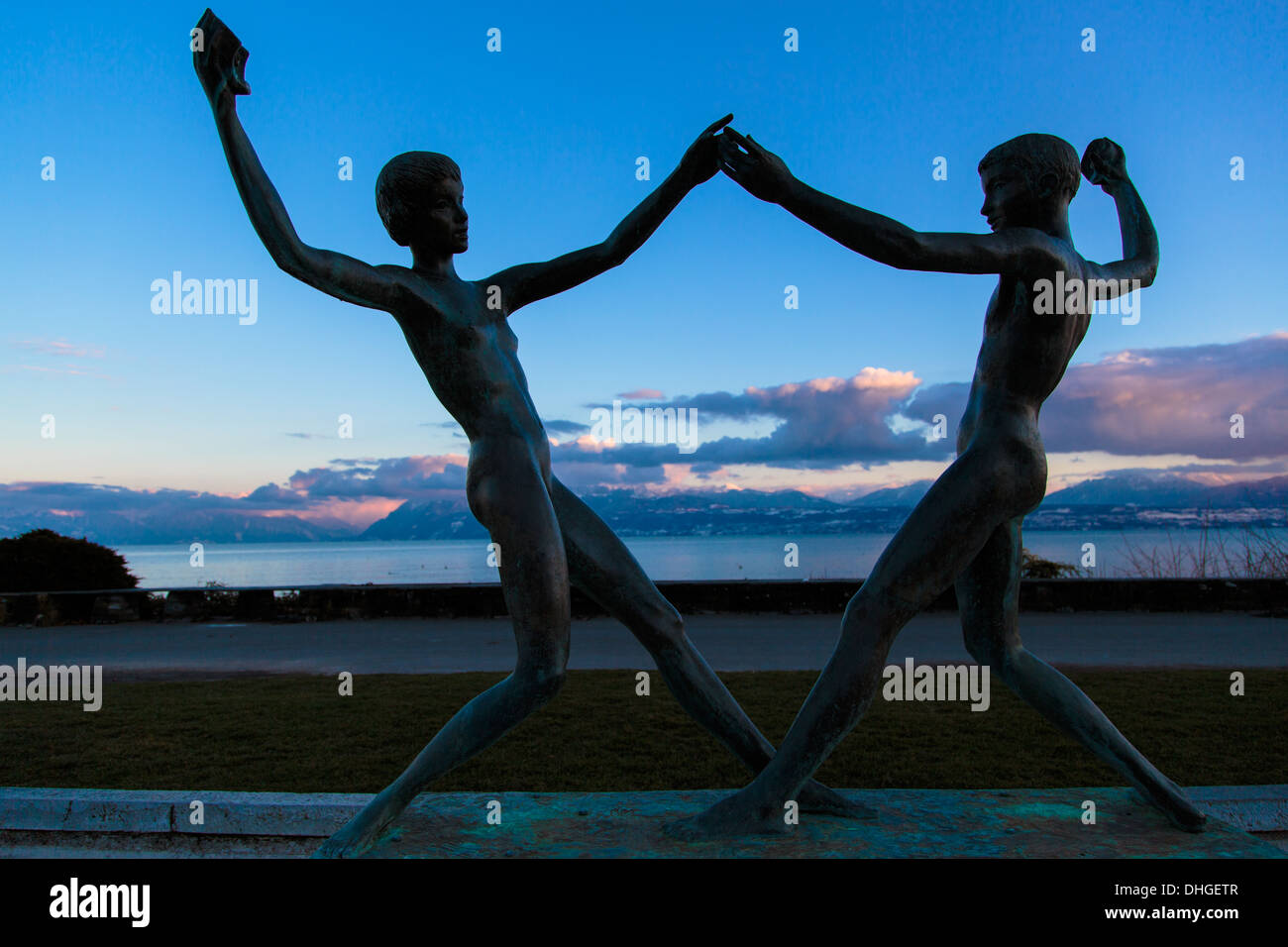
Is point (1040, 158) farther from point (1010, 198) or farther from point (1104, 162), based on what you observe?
point (1104, 162)

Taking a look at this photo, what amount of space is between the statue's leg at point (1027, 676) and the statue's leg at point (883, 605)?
0.25 m

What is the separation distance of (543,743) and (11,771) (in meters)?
3.26

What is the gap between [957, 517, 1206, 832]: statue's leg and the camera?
342 cm

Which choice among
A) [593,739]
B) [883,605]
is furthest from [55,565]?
[883,605]

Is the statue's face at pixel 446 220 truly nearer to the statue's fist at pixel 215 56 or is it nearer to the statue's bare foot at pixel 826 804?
the statue's fist at pixel 215 56

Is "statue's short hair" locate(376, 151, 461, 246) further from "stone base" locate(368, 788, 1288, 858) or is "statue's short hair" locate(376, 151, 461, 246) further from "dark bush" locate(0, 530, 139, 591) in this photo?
"dark bush" locate(0, 530, 139, 591)

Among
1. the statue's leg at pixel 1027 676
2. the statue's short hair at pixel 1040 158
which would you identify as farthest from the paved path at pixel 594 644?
the statue's short hair at pixel 1040 158

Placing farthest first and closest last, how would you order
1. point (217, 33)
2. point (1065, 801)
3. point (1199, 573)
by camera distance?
point (1199, 573) < point (1065, 801) < point (217, 33)

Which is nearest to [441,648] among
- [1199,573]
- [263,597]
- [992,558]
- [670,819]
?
[263,597]

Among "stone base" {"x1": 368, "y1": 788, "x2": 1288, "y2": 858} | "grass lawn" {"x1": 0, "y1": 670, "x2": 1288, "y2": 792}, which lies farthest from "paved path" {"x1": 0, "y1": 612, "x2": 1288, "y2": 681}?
"stone base" {"x1": 368, "y1": 788, "x2": 1288, "y2": 858}

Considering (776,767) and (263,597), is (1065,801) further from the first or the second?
(263,597)

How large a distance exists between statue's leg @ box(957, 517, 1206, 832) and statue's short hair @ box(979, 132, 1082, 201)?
1295 mm

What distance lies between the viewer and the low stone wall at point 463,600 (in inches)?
527

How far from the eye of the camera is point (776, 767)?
3271mm
